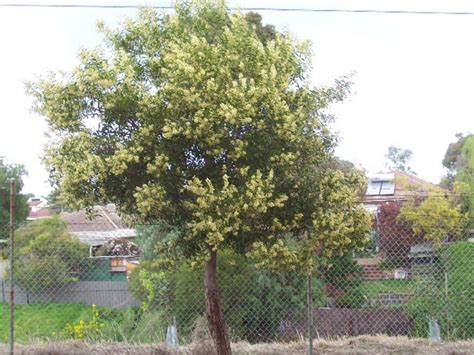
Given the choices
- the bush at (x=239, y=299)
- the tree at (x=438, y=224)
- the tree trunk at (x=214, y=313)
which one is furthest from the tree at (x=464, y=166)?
the tree trunk at (x=214, y=313)

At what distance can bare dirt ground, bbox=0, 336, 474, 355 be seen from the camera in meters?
7.62

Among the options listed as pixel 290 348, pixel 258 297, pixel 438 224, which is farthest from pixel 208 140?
pixel 438 224

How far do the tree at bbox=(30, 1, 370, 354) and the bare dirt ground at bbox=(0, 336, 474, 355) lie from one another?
120cm

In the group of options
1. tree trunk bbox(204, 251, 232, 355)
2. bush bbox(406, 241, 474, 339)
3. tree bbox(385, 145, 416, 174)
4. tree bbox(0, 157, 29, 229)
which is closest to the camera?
tree trunk bbox(204, 251, 232, 355)

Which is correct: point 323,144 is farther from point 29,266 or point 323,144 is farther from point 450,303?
Answer: point 29,266

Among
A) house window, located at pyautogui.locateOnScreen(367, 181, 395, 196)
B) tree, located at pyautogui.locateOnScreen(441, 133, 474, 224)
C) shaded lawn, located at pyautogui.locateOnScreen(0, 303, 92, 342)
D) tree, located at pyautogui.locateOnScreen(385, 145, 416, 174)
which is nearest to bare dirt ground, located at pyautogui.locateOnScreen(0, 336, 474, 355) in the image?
shaded lawn, located at pyautogui.locateOnScreen(0, 303, 92, 342)

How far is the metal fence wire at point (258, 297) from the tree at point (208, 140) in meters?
1.68

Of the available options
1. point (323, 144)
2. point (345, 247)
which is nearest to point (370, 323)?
point (345, 247)

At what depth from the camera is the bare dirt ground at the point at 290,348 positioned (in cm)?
762

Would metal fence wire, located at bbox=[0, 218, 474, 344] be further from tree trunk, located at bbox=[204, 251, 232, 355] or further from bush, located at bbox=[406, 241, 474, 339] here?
tree trunk, located at bbox=[204, 251, 232, 355]

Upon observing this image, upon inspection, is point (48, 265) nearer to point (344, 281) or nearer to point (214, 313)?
point (214, 313)

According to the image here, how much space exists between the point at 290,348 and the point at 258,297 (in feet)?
3.39

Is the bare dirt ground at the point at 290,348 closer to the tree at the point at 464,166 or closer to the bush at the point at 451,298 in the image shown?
the bush at the point at 451,298

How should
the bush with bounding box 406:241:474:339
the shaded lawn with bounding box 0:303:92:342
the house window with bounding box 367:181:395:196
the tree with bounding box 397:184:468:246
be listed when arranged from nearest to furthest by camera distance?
1. the bush with bounding box 406:241:474:339
2. the tree with bounding box 397:184:468:246
3. the shaded lawn with bounding box 0:303:92:342
4. the house window with bounding box 367:181:395:196
